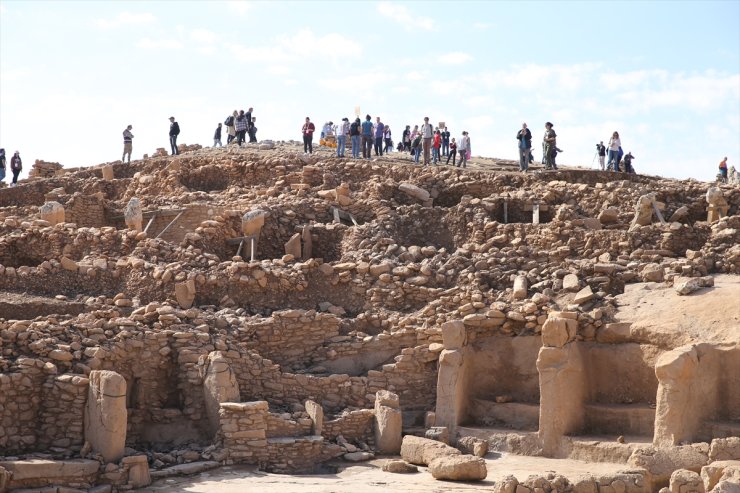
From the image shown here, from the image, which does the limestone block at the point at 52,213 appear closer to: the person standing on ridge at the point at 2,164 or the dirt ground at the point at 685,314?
the person standing on ridge at the point at 2,164

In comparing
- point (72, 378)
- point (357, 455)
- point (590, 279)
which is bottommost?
point (357, 455)

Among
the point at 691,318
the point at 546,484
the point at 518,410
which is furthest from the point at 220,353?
the point at 691,318

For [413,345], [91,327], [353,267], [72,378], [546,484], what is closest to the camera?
[546,484]

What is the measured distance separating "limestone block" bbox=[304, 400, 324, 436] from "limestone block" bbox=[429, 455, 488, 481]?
2.30 metres

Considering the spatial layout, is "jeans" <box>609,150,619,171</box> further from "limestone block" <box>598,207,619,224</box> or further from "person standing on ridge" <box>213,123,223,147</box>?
"person standing on ridge" <box>213,123,223,147</box>

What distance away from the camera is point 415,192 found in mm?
26375

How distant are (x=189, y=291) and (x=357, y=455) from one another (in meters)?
4.77

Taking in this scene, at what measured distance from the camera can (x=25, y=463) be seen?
50.8 feet

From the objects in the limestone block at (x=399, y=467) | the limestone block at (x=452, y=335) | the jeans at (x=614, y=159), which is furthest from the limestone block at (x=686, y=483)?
the jeans at (x=614, y=159)

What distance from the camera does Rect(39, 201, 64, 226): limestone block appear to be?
83.4ft

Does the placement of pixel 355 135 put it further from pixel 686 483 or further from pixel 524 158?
pixel 686 483

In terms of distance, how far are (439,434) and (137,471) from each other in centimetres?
451

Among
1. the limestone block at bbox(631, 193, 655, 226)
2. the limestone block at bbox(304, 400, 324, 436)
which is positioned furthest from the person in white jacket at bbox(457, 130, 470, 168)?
the limestone block at bbox(304, 400, 324, 436)

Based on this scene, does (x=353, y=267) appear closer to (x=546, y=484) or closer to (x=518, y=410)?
(x=518, y=410)
